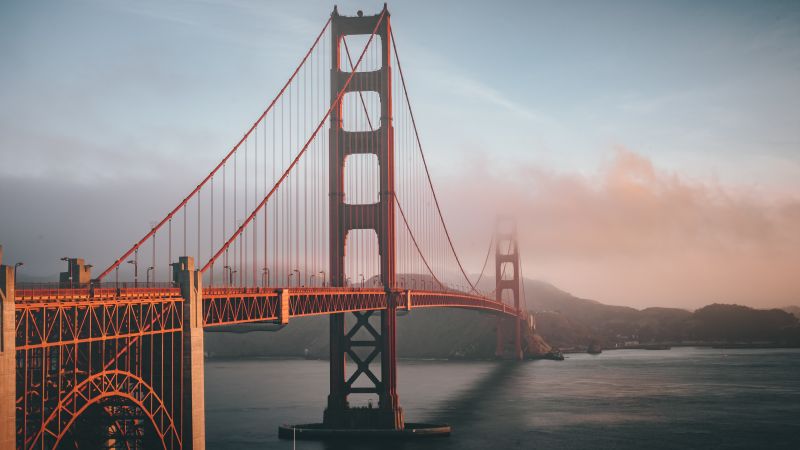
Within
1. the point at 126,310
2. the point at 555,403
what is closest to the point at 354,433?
the point at 555,403

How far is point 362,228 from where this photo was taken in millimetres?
59000

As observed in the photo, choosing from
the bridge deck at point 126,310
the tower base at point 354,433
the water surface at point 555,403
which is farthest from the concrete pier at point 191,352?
the tower base at point 354,433

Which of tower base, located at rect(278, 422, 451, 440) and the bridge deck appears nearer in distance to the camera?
the bridge deck

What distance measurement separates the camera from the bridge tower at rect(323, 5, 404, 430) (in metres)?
56.9

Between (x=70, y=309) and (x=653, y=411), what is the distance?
59.1 meters

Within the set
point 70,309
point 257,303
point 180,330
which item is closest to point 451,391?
point 257,303

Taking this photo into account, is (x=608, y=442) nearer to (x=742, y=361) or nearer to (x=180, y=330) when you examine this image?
(x=180, y=330)

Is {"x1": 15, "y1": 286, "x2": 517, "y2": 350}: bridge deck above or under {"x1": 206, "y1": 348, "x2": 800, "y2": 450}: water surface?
above

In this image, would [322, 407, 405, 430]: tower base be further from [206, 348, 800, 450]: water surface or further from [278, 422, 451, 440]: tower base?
[206, 348, 800, 450]: water surface

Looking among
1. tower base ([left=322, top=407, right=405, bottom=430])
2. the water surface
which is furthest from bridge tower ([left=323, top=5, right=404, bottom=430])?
the water surface

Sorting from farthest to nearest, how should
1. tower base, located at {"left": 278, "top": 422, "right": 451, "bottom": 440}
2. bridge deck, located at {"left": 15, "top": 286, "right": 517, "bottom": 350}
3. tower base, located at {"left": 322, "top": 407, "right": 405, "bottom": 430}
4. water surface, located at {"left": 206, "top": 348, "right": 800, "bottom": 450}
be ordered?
water surface, located at {"left": 206, "top": 348, "right": 800, "bottom": 450}, tower base, located at {"left": 322, "top": 407, "right": 405, "bottom": 430}, tower base, located at {"left": 278, "top": 422, "right": 451, "bottom": 440}, bridge deck, located at {"left": 15, "top": 286, "right": 517, "bottom": 350}

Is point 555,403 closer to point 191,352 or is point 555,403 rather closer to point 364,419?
point 364,419

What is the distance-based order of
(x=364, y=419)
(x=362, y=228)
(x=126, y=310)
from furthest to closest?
(x=362, y=228) < (x=364, y=419) < (x=126, y=310)

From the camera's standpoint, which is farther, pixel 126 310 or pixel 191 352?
pixel 191 352
